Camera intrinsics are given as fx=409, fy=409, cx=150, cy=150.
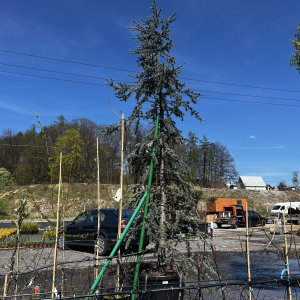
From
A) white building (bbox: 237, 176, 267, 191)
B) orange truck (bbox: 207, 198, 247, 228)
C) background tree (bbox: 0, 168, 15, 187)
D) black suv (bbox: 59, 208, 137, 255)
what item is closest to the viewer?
black suv (bbox: 59, 208, 137, 255)

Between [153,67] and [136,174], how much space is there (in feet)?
5.53

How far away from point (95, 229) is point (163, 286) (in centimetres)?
856

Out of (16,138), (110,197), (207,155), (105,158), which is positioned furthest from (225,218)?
(16,138)

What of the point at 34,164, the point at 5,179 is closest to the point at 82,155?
the point at 34,164

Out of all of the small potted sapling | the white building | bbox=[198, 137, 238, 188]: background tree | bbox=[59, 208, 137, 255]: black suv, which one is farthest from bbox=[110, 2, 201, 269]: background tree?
the white building

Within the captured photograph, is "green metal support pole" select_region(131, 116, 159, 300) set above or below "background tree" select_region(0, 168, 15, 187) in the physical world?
below

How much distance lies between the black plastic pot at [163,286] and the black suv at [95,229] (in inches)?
263

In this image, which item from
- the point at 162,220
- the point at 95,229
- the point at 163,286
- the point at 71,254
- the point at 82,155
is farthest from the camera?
the point at 95,229

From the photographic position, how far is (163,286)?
5371 millimetres

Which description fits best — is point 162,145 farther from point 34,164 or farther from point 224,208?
point 224,208

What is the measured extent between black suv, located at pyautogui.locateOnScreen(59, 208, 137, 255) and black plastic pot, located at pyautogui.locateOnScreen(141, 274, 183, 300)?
21.9 feet

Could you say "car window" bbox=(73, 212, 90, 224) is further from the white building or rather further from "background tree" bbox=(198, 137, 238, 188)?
the white building

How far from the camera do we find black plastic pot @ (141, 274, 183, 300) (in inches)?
201

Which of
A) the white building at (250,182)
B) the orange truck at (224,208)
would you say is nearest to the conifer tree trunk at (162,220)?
the orange truck at (224,208)
